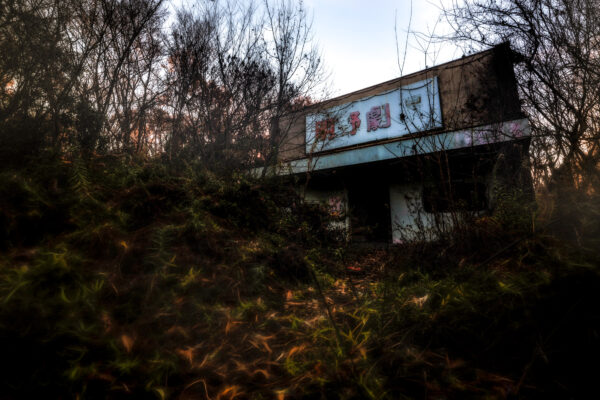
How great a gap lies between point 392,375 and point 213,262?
1532 mm

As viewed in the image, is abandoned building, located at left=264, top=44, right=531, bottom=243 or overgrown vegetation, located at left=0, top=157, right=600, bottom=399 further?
abandoned building, located at left=264, top=44, right=531, bottom=243

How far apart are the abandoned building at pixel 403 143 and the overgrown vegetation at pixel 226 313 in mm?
2002

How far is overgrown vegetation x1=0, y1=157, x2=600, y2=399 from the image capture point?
116 centimetres

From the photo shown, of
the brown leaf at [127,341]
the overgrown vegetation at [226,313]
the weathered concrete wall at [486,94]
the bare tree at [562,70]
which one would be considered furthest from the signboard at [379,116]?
the brown leaf at [127,341]

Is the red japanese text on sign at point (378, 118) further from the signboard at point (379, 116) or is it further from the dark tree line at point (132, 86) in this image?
the dark tree line at point (132, 86)

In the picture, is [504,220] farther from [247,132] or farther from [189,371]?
[247,132]

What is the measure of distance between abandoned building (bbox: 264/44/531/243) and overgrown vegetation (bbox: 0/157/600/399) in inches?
78.8

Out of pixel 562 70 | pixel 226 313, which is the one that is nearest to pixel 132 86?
pixel 226 313

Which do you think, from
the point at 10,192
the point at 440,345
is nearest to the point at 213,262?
the point at 10,192

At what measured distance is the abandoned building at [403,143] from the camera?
171 inches

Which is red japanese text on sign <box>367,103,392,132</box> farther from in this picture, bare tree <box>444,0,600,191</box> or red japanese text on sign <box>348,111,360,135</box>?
bare tree <box>444,0,600,191</box>

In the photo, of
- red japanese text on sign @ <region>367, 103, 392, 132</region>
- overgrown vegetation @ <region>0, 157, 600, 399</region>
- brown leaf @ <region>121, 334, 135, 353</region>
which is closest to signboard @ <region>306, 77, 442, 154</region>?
red japanese text on sign @ <region>367, 103, 392, 132</region>

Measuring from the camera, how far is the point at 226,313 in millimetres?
1755

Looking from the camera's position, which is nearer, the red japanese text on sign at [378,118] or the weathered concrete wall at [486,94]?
the weathered concrete wall at [486,94]
